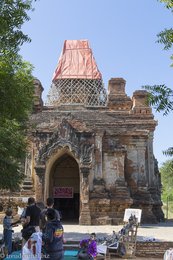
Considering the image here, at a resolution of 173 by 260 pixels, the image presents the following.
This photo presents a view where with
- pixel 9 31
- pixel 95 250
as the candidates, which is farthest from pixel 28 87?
pixel 95 250

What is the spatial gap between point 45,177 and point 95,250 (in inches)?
396

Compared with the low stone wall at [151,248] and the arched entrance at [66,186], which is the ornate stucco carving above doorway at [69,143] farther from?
the low stone wall at [151,248]

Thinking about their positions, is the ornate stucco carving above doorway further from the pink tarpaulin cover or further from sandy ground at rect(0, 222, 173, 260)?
the pink tarpaulin cover

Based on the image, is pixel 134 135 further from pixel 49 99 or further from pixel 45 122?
pixel 49 99

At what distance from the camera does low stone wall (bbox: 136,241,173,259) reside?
34.6ft

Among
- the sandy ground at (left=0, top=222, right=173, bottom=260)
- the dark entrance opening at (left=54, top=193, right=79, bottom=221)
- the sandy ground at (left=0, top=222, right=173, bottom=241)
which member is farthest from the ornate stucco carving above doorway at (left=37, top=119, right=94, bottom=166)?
the dark entrance opening at (left=54, top=193, right=79, bottom=221)

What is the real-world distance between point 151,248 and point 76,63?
68.7ft

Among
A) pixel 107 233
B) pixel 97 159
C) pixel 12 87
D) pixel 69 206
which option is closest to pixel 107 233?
pixel 107 233

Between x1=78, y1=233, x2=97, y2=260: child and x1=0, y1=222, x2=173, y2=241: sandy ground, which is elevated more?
Answer: x1=78, y1=233, x2=97, y2=260: child

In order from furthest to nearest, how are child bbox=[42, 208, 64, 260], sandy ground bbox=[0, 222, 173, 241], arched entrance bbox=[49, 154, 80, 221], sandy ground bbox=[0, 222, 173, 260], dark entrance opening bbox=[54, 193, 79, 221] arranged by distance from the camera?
dark entrance opening bbox=[54, 193, 79, 221]
arched entrance bbox=[49, 154, 80, 221]
sandy ground bbox=[0, 222, 173, 241]
sandy ground bbox=[0, 222, 173, 260]
child bbox=[42, 208, 64, 260]

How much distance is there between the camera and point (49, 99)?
2773cm

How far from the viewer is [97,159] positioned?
18.7 metres

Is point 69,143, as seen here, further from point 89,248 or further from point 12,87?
point 89,248

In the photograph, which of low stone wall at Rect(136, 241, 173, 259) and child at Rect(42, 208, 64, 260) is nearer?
child at Rect(42, 208, 64, 260)
